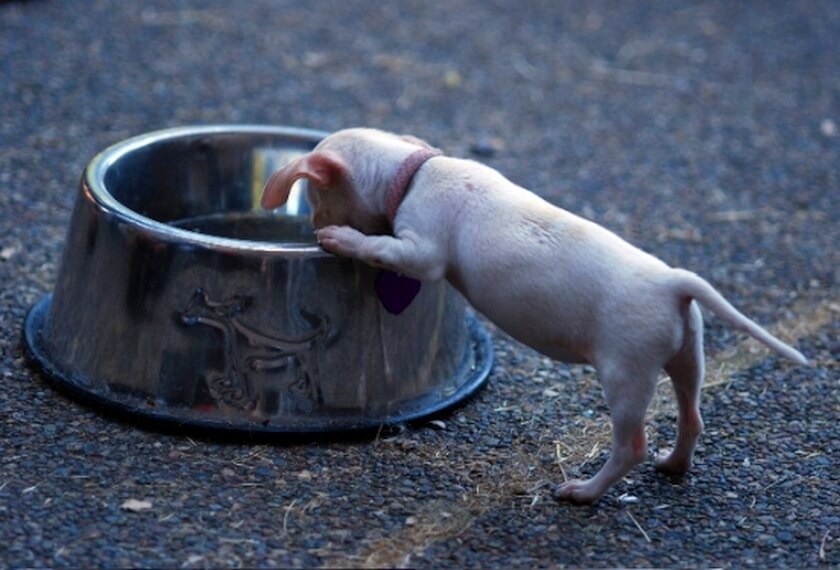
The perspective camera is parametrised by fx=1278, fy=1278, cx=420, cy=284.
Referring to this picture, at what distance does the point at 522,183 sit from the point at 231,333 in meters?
2.33

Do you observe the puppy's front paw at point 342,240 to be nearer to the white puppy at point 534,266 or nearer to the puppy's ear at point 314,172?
the white puppy at point 534,266

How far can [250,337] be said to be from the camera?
3109 mm

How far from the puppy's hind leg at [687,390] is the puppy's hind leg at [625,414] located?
0.13 meters

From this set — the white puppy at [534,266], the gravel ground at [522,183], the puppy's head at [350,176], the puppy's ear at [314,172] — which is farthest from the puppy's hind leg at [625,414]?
the puppy's ear at [314,172]

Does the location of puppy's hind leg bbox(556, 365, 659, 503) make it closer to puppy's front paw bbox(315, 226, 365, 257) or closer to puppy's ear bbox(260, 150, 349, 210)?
puppy's front paw bbox(315, 226, 365, 257)

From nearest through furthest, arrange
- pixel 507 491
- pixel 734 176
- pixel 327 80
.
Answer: pixel 507 491 < pixel 734 176 < pixel 327 80

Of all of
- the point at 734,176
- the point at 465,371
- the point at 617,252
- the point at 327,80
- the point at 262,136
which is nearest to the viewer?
the point at 617,252

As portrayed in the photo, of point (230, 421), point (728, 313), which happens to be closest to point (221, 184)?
point (230, 421)

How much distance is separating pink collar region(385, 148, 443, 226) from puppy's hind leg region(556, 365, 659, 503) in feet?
2.11

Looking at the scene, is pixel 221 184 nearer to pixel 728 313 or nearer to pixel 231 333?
pixel 231 333

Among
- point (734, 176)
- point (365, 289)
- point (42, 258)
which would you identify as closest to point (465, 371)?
point (365, 289)

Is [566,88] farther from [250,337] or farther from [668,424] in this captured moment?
[250,337]

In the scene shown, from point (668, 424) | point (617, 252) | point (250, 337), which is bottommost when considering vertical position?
point (668, 424)

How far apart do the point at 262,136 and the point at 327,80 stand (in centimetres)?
235
